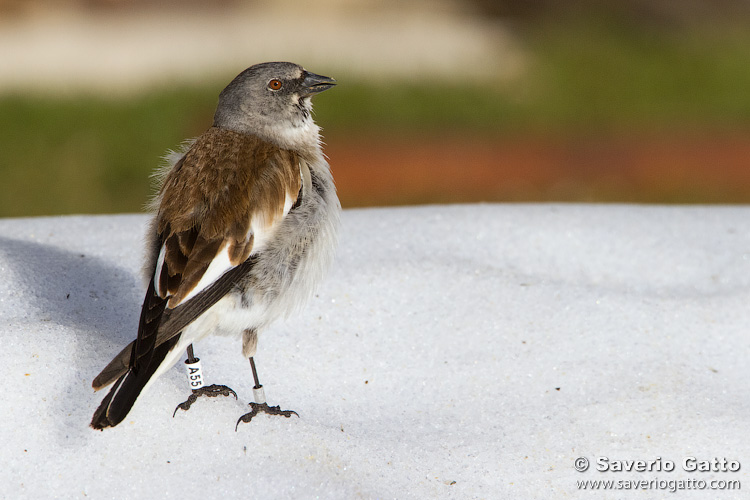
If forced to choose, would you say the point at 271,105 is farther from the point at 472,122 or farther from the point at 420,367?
the point at 472,122

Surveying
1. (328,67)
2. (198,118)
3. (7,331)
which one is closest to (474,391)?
(7,331)

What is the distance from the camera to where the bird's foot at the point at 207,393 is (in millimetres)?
2697

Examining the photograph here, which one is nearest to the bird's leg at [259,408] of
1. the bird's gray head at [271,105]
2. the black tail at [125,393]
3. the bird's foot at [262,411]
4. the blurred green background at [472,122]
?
the bird's foot at [262,411]

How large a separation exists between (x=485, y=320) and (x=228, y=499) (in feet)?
4.94

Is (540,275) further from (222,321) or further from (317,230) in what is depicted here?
(222,321)

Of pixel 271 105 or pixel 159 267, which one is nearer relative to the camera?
pixel 159 267

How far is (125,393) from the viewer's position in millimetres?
2318

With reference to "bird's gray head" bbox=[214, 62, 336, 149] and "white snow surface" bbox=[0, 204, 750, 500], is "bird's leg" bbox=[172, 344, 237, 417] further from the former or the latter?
"bird's gray head" bbox=[214, 62, 336, 149]

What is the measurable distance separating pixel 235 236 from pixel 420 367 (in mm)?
1091

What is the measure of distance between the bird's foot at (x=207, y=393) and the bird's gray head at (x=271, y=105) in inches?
34.5

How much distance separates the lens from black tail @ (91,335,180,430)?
2.29 metres

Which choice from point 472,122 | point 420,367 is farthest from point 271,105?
point 472,122

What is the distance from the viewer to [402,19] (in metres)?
13.6

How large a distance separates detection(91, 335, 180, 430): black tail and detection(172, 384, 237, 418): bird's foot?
0.34 meters
